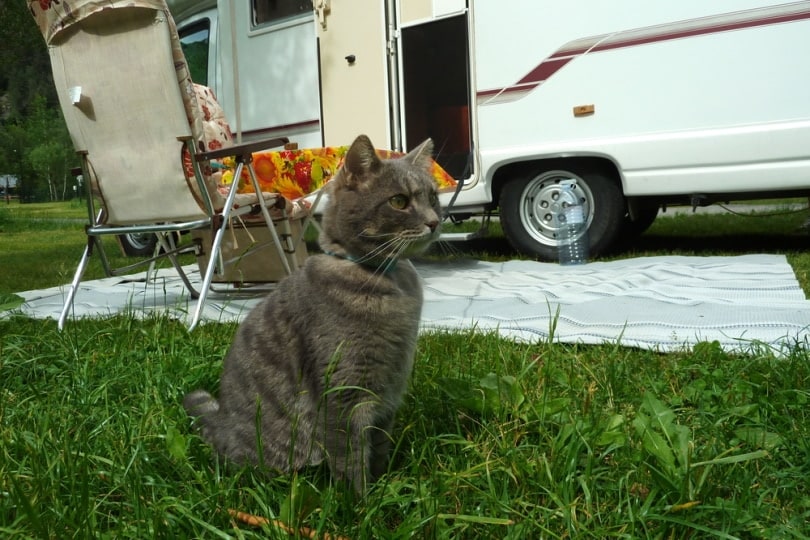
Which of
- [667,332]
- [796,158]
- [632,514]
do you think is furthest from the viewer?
[796,158]

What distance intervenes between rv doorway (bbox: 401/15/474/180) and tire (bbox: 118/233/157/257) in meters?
3.42

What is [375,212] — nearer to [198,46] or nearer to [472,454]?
[472,454]

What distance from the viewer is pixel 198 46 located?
7281mm

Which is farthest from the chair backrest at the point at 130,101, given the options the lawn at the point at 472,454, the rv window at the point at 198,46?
the rv window at the point at 198,46

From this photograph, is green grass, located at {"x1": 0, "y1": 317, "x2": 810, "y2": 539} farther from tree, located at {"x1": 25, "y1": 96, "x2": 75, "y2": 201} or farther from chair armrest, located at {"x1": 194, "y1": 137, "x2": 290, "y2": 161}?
tree, located at {"x1": 25, "y1": 96, "x2": 75, "y2": 201}

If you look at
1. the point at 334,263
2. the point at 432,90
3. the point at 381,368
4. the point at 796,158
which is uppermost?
the point at 432,90

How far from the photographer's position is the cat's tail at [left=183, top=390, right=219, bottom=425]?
1.74m

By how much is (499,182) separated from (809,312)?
3.25 meters

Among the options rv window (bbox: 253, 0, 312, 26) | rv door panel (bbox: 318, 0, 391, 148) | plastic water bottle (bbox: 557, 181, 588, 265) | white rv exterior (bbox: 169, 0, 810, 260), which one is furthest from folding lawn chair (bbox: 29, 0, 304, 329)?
rv window (bbox: 253, 0, 312, 26)

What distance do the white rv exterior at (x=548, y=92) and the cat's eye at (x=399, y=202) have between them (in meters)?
3.09

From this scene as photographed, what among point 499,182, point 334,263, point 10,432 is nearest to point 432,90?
point 499,182

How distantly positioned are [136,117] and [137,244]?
4.64 meters

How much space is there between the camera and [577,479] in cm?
134

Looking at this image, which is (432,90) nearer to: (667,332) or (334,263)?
(667,332)
